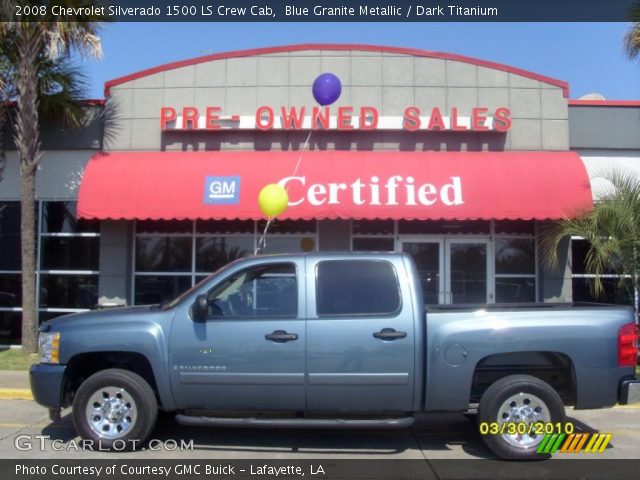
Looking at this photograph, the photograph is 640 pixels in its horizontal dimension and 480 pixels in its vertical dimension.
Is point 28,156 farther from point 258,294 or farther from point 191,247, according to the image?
point 258,294

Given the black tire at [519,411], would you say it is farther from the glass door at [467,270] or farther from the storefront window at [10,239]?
the storefront window at [10,239]

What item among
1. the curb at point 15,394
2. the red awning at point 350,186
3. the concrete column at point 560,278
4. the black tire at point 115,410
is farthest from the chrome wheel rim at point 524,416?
the concrete column at point 560,278

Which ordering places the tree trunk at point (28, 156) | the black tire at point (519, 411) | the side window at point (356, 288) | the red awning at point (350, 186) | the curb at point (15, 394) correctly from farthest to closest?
the tree trunk at point (28, 156), the red awning at point (350, 186), the curb at point (15, 394), the side window at point (356, 288), the black tire at point (519, 411)

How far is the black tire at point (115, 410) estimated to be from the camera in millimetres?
6180

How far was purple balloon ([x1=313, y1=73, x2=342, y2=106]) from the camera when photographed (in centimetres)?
1127

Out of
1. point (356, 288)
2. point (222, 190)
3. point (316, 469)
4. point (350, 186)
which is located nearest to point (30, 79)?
point (222, 190)

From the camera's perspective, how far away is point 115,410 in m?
6.27

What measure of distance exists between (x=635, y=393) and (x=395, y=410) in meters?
2.22

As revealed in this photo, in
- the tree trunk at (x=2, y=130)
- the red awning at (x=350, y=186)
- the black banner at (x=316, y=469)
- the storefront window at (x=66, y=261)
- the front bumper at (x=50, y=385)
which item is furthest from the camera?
the storefront window at (x=66, y=261)

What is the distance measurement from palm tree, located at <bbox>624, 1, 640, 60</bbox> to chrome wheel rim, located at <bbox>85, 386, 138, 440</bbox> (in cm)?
1086

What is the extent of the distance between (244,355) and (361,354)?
111 centimetres

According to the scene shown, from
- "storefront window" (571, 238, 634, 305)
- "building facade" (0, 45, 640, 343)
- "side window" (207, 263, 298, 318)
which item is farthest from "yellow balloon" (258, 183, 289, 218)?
"storefront window" (571, 238, 634, 305)

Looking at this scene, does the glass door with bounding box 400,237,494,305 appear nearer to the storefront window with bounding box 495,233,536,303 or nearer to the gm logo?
the storefront window with bounding box 495,233,536,303

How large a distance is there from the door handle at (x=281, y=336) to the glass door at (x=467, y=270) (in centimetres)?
760
